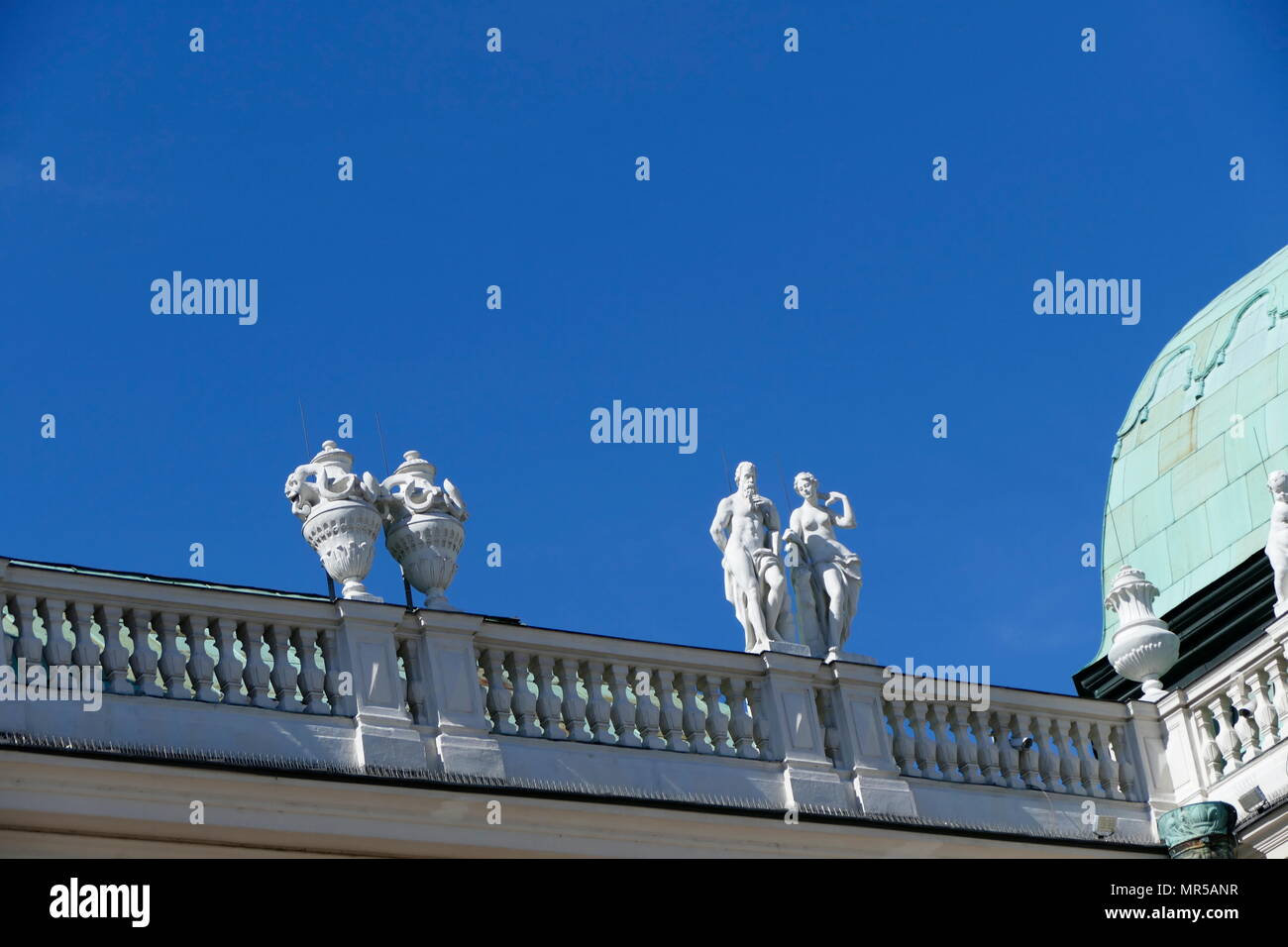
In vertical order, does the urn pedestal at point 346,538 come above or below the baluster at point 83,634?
above

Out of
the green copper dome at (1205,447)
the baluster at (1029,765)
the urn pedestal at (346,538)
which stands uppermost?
the green copper dome at (1205,447)

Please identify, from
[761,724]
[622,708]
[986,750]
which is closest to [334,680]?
[622,708]

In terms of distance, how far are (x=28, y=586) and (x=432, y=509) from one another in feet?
11.1

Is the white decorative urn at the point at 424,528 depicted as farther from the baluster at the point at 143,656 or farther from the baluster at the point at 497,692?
the baluster at the point at 143,656

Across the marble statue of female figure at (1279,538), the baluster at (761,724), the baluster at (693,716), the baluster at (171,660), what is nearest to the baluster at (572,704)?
the baluster at (693,716)

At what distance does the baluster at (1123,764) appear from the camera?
920 inches

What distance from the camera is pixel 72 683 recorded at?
18625 millimetres

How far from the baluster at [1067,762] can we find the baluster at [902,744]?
1.63m

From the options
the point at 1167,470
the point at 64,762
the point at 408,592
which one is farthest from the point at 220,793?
the point at 1167,470

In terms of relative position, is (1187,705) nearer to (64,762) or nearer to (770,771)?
(770,771)

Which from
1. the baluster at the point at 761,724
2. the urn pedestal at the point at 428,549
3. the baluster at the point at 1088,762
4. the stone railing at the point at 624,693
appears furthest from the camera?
the baluster at the point at 1088,762

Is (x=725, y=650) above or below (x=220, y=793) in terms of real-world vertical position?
above

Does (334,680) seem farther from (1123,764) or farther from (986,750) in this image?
(1123,764)
